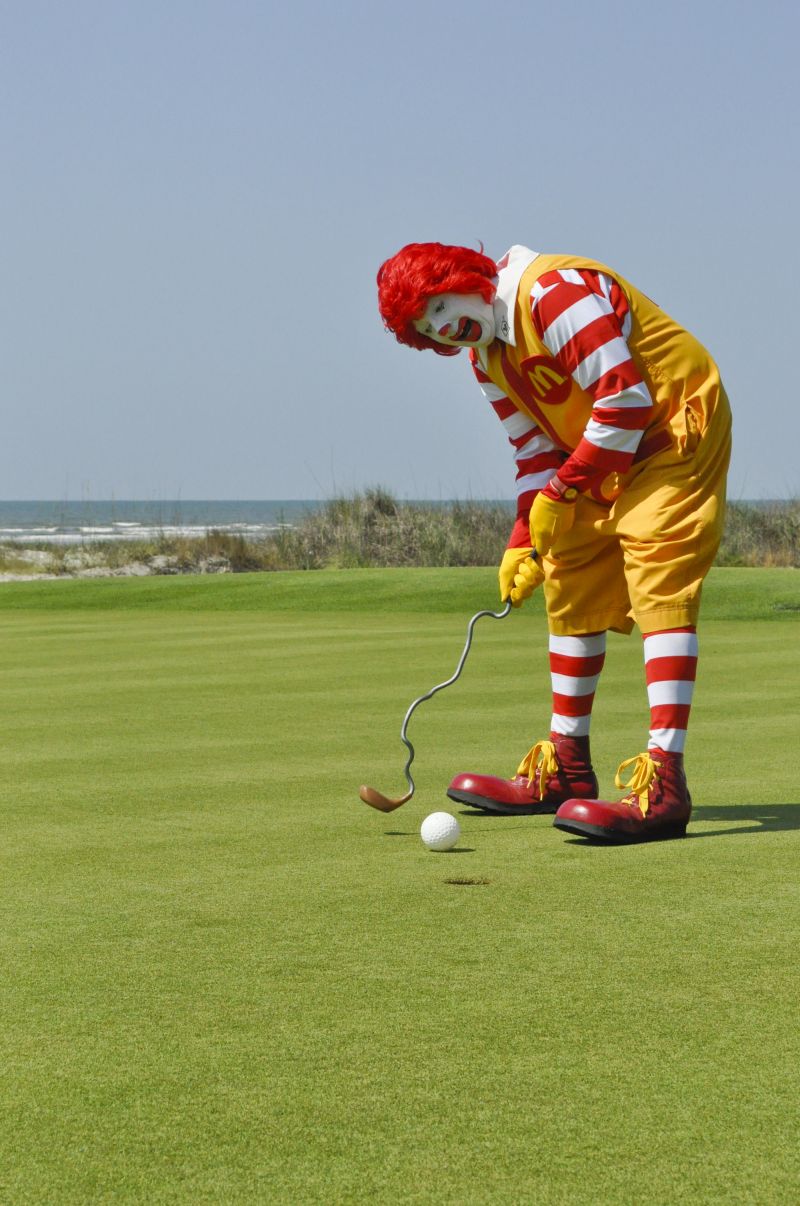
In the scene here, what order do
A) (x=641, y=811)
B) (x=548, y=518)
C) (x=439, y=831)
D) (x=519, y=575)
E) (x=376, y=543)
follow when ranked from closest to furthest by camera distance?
(x=439, y=831) → (x=641, y=811) → (x=548, y=518) → (x=519, y=575) → (x=376, y=543)

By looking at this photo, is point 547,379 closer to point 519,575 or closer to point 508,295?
point 508,295

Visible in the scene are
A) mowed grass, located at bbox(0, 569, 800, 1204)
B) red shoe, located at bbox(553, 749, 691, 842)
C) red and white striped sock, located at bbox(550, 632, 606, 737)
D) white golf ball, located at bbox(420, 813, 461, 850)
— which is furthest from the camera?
red and white striped sock, located at bbox(550, 632, 606, 737)

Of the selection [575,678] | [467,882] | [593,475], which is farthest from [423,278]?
[467,882]

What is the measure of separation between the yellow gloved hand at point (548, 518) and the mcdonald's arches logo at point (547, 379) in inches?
10.1

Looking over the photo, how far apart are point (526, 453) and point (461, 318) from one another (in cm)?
52

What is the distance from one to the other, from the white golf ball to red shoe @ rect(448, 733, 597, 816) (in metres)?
0.65

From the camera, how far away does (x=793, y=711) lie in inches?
232

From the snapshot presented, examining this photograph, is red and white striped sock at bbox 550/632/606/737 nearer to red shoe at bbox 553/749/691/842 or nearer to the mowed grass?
the mowed grass

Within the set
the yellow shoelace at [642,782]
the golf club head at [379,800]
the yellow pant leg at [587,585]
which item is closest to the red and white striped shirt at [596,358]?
the yellow pant leg at [587,585]

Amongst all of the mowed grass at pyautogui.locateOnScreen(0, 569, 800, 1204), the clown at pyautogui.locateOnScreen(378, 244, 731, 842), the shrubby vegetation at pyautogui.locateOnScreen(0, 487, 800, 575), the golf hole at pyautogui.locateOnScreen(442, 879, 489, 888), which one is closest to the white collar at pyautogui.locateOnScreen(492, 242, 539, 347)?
the clown at pyautogui.locateOnScreen(378, 244, 731, 842)

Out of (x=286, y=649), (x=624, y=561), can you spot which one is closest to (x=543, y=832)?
(x=624, y=561)

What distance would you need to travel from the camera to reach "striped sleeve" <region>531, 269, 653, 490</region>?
150 inches

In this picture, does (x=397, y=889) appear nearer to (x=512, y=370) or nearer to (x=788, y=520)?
(x=512, y=370)

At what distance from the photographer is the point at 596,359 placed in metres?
3.82
